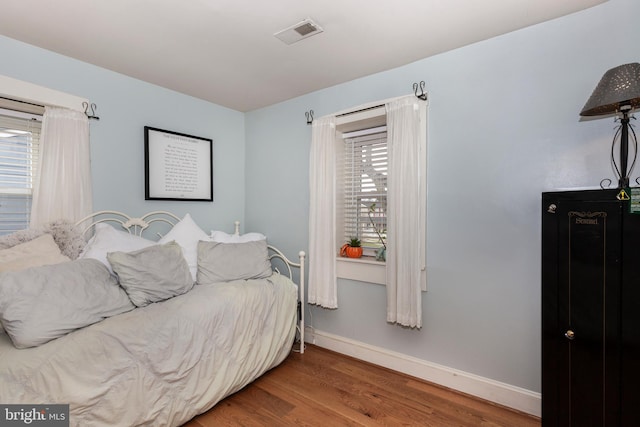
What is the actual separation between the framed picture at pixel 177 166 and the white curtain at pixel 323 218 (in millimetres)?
1141

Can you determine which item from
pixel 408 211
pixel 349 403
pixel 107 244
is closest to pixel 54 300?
pixel 107 244

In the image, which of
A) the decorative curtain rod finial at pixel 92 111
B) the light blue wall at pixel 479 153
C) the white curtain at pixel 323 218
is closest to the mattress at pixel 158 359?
the white curtain at pixel 323 218

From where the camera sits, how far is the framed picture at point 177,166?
270cm

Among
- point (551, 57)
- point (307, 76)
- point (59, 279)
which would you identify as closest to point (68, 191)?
point (59, 279)

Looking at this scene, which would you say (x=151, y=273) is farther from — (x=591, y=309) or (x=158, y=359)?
(x=591, y=309)

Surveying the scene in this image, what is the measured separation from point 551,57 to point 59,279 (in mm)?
3003

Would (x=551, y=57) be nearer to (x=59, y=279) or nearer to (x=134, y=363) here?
(x=134, y=363)

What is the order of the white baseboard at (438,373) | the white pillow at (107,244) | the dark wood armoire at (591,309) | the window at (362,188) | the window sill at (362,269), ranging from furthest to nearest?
the window at (362,188) < the window sill at (362,269) < the white pillow at (107,244) < the white baseboard at (438,373) < the dark wood armoire at (591,309)

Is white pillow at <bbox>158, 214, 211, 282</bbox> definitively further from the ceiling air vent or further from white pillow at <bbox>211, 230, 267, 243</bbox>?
the ceiling air vent

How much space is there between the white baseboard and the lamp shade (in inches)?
65.7

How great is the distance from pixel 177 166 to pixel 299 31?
1.69 meters

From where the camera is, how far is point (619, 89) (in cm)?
137

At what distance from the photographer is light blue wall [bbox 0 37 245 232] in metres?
2.14

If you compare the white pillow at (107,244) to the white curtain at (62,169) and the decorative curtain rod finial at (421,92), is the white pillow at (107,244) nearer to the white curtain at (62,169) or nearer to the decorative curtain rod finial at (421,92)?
the white curtain at (62,169)
